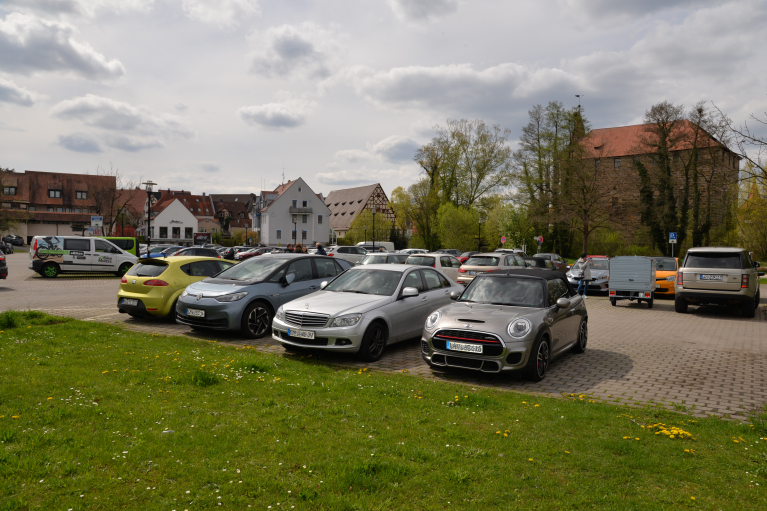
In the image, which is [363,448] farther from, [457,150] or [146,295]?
[457,150]

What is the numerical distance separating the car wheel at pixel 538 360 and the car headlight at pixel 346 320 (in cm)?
269

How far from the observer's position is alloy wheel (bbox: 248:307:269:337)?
1060 cm

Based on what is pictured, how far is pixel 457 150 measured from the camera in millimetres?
63031

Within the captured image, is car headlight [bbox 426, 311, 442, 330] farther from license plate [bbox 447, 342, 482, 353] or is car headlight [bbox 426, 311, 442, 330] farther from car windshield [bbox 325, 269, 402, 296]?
car windshield [bbox 325, 269, 402, 296]

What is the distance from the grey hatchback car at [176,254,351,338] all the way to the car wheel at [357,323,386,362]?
2942 mm

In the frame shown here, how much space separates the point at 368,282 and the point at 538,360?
346cm

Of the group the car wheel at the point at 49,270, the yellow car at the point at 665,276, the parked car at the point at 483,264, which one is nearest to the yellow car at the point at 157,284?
the parked car at the point at 483,264

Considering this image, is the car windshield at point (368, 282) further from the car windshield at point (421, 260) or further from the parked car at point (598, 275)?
the parked car at point (598, 275)

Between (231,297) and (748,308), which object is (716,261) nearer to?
(748,308)

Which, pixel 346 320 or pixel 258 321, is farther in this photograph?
pixel 258 321

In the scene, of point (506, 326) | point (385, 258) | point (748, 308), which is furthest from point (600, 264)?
point (506, 326)

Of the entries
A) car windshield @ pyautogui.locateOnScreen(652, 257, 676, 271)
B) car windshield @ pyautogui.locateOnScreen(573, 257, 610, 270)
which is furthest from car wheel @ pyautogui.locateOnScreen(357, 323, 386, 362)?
car windshield @ pyautogui.locateOnScreen(573, 257, 610, 270)

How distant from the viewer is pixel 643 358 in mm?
9406

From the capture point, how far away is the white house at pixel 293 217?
3504 inches
